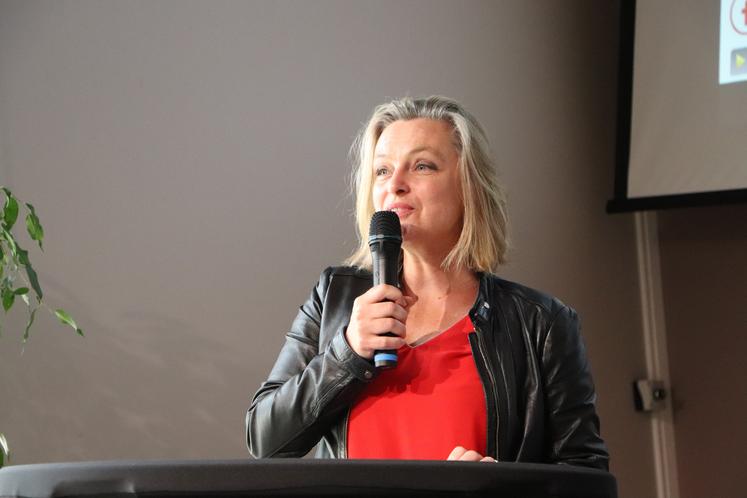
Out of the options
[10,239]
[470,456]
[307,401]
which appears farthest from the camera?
[10,239]

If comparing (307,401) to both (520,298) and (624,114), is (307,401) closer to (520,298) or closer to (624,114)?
(520,298)

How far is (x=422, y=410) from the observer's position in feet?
4.75

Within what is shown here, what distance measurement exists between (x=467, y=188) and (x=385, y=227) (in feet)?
0.77

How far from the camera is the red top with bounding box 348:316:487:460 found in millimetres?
1428

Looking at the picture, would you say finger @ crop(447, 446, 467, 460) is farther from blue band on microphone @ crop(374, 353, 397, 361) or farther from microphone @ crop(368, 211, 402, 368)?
microphone @ crop(368, 211, 402, 368)

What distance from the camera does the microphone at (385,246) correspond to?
4.65 feet

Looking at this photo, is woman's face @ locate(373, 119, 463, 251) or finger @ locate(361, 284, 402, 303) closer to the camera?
finger @ locate(361, 284, 402, 303)

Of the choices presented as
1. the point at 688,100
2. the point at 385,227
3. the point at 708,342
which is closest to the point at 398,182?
the point at 385,227

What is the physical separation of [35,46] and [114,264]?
0.57m

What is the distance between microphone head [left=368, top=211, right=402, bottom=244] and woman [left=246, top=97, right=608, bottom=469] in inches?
4.1

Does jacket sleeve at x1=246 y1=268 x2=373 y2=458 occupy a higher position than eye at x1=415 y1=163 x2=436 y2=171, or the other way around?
eye at x1=415 y1=163 x2=436 y2=171

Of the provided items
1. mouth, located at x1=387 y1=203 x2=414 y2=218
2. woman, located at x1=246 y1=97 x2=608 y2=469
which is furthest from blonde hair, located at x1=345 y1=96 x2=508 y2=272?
mouth, located at x1=387 y1=203 x2=414 y2=218

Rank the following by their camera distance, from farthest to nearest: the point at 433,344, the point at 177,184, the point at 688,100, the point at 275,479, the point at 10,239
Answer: the point at 688,100 < the point at 177,184 < the point at 10,239 < the point at 433,344 < the point at 275,479

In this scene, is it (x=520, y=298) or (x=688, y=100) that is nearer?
(x=520, y=298)
